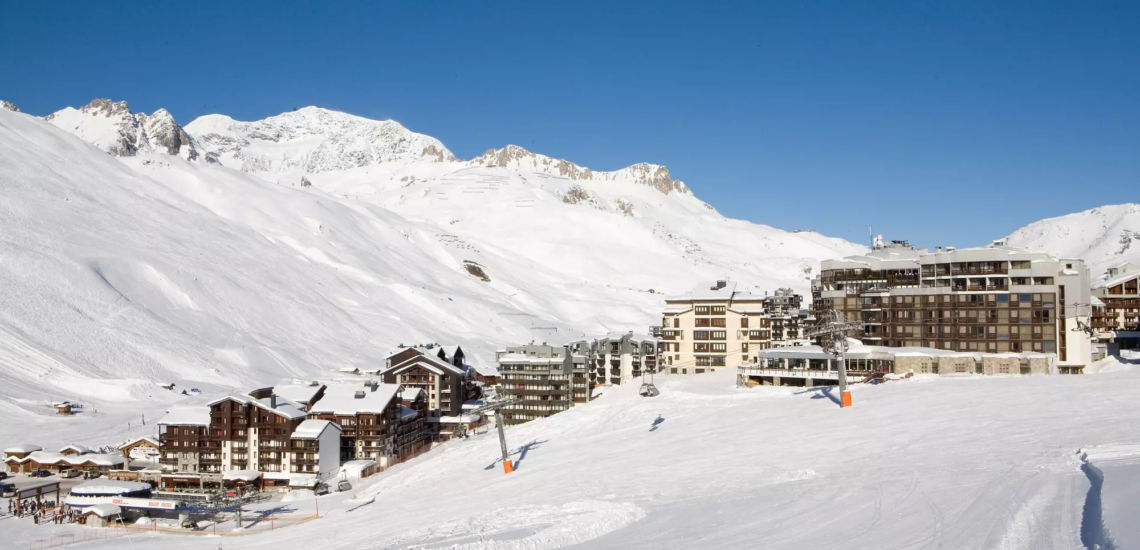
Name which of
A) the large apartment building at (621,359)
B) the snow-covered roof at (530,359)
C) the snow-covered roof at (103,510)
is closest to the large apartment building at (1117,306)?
the large apartment building at (621,359)

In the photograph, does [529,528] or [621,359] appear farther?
[621,359]

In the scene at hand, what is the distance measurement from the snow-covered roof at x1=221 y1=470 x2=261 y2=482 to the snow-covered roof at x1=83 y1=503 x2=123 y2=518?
11233 mm

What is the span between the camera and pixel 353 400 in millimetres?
67312

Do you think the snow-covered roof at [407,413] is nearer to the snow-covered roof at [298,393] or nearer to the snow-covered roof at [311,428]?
the snow-covered roof at [298,393]

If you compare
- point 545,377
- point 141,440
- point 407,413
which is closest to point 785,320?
point 545,377

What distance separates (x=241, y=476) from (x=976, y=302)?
190 feet

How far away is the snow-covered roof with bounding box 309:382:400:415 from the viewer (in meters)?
66.1

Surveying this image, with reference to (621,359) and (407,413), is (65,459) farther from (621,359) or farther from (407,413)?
(621,359)

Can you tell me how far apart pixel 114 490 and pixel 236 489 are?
10.3 m

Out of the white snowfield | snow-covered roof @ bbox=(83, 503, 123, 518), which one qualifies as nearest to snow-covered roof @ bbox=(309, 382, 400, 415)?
the white snowfield

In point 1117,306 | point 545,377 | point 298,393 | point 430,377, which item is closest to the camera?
point 298,393

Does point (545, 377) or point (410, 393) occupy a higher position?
point (545, 377)

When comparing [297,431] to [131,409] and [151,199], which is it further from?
[151,199]

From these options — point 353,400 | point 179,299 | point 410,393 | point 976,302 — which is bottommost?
point 410,393
